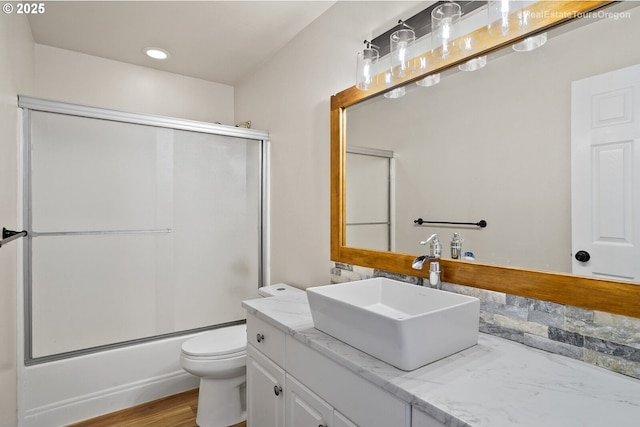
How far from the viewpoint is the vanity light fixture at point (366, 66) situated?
1.62m

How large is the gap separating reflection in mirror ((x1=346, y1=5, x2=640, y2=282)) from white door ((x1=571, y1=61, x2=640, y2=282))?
24 millimetres

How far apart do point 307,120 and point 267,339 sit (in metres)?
1.39

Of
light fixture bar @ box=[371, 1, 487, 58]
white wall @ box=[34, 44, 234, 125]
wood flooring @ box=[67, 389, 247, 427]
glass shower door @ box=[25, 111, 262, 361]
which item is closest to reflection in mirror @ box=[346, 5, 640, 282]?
light fixture bar @ box=[371, 1, 487, 58]

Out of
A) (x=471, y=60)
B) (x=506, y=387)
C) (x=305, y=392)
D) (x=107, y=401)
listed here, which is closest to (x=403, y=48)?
(x=471, y=60)

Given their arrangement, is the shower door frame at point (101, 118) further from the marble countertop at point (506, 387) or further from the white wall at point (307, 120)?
the marble countertop at point (506, 387)

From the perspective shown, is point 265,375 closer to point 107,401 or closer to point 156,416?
point 156,416

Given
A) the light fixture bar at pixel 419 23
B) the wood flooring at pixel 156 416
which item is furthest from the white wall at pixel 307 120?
the wood flooring at pixel 156 416

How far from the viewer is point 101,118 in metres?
2.16

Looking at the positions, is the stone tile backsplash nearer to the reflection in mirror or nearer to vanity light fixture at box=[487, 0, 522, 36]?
the reflection in mirror

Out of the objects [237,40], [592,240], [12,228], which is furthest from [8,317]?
[592,240]

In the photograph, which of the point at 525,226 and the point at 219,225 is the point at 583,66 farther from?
the point at 219,225

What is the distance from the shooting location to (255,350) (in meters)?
1.62

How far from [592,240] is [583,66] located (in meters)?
0.52

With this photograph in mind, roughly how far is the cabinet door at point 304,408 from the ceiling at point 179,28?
2026 mm
